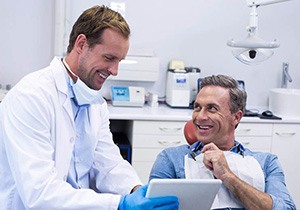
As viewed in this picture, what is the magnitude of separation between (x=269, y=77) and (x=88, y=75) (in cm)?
273

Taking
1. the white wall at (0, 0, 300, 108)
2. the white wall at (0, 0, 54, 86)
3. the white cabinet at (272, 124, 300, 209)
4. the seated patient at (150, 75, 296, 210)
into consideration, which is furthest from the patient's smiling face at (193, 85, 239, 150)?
the white wall at (0, 0, 54, 86)

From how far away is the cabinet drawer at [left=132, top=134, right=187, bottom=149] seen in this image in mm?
3209

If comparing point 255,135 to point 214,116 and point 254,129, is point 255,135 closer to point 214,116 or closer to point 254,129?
point 254,129

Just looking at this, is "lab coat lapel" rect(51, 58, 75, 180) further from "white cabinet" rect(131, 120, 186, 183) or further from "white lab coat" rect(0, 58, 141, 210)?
"white cabinet" rect(131, 120, 186, 183)

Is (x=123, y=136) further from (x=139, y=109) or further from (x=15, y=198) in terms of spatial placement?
(x=15, y=198)

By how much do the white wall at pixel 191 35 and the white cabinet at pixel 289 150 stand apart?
67 cm

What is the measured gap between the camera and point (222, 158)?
1798 mm

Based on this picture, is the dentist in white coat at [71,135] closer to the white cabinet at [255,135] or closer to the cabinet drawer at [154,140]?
the cabinet drawer at [154,140]

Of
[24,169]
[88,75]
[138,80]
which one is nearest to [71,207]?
[24,169]

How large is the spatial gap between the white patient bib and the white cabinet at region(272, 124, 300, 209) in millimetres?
1530

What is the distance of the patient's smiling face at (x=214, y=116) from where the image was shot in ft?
6.36

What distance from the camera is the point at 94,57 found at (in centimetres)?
161

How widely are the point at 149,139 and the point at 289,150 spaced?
113cm

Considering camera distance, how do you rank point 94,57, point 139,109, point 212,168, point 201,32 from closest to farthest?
point 94,57
point 212,168
point 139,109
point 201,32
